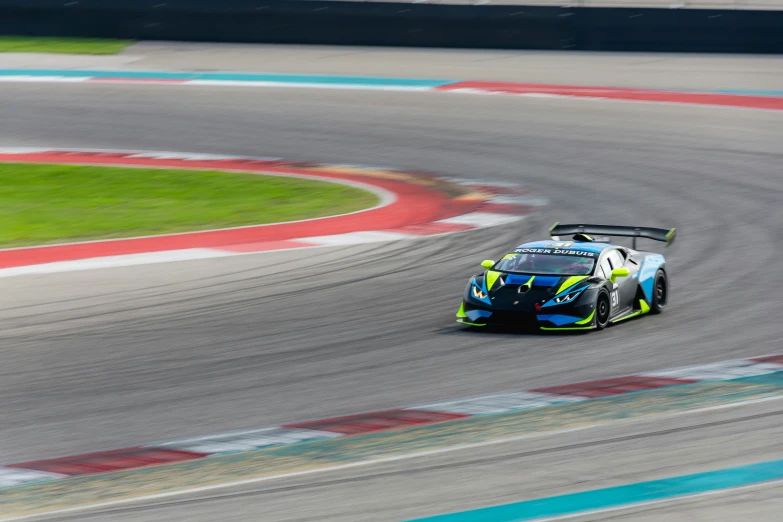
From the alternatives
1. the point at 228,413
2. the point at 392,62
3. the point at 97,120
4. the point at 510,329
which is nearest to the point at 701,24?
the point at 392,62

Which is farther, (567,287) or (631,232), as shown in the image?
(631,232)

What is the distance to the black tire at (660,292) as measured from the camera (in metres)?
13.8

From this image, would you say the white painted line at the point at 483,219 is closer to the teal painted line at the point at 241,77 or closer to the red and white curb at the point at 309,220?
the red and white curb at the point at 309,220

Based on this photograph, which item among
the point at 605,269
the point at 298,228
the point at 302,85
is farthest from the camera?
the point at 302,85

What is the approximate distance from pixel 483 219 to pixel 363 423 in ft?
32.3

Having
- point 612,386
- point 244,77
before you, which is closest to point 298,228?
point 612,386

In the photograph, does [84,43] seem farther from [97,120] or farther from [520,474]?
[520,474]

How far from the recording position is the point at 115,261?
16547 millimetres

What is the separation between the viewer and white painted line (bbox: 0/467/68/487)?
8.59m

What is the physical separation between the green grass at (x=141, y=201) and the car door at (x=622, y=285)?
7158mm

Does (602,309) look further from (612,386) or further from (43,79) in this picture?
(43,79)

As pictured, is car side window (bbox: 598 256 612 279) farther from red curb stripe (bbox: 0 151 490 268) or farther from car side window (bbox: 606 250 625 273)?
red curb stripe (bbox: 0 151 490 268)

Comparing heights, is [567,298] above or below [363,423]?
above

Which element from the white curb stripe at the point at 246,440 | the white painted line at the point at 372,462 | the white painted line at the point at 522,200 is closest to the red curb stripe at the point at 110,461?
the white curb stripe at the point at 246,440
